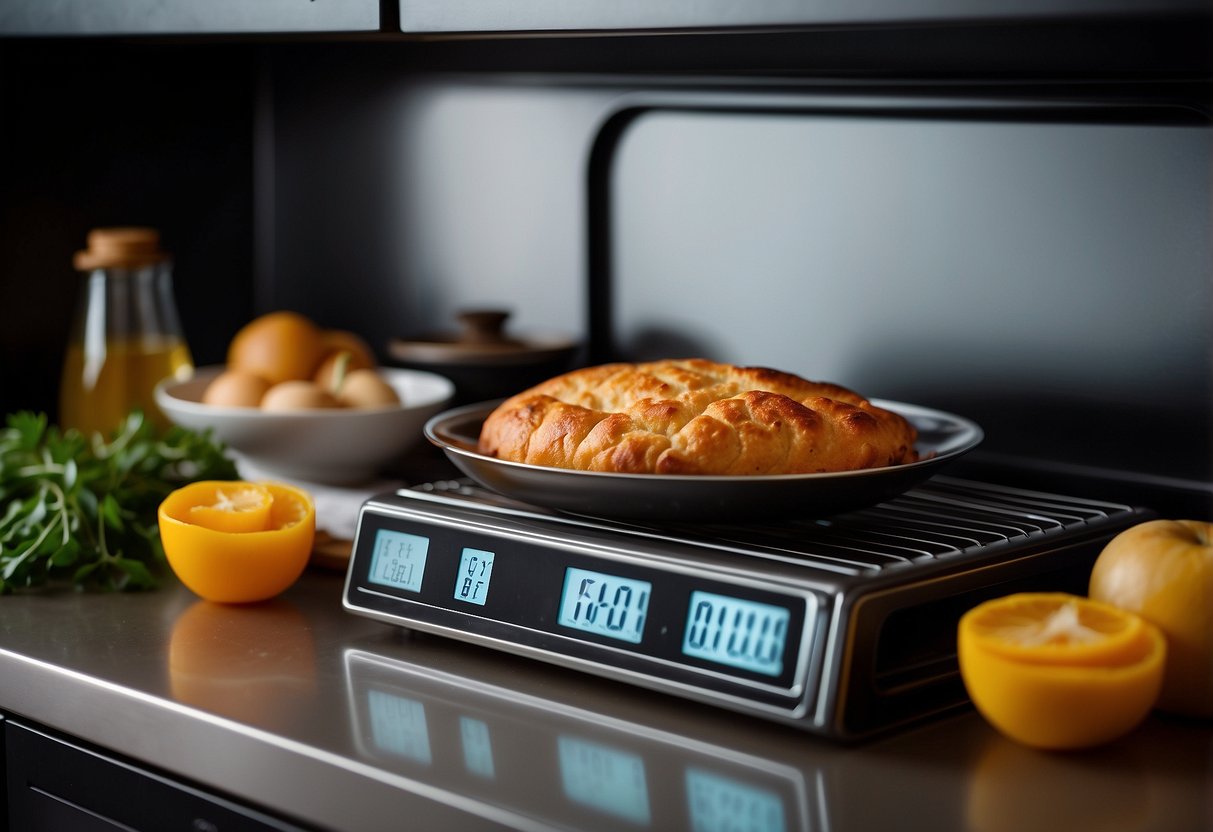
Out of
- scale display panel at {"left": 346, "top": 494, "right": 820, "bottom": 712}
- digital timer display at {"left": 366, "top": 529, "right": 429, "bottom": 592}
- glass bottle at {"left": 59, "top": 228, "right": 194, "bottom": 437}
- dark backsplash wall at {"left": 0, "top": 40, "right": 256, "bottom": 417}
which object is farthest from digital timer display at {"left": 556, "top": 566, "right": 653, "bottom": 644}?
dark backsplash wall at {"left": 0, "top": 40, "right": 256, "bottom": 417}

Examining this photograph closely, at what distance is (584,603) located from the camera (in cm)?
93

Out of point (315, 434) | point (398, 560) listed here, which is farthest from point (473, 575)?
point (315, 434)

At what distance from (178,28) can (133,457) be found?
38cm

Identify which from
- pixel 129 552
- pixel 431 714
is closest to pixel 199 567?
pixel 129 552

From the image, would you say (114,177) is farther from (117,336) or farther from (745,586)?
(745,586)

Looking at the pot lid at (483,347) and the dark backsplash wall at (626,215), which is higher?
the dark backsplash wall at (626,215)

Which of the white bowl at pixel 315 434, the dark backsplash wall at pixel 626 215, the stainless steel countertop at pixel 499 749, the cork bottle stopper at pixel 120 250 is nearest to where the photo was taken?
the stainless steel countertop at pixel 499 749

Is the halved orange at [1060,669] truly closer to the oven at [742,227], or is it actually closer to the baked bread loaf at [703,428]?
the oven at [742,227]

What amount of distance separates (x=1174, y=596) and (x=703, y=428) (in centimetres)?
30

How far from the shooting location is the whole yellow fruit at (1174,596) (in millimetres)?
854

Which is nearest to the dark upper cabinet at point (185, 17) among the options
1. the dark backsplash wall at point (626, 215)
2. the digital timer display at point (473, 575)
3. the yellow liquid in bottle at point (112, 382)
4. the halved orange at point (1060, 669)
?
the dark backsplash wall at point (626, 215)

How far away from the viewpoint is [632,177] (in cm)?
143

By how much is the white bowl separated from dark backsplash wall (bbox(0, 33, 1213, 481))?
0.23m

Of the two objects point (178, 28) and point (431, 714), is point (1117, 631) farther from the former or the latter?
point (178, 28)
